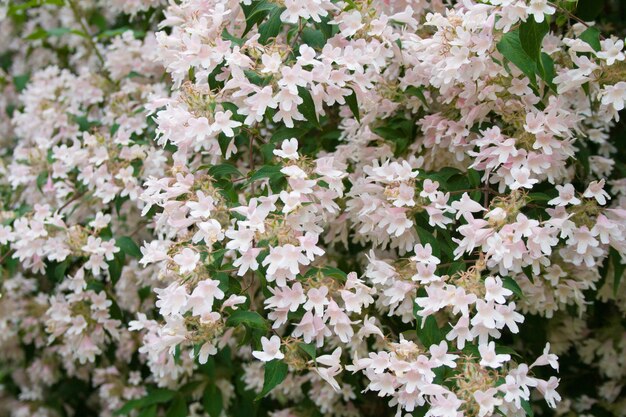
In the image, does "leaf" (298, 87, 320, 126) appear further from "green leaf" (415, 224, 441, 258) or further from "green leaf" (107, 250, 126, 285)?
"green leaf" (107, 250, 126, 285)

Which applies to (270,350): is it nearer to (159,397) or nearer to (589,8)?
(159,397)

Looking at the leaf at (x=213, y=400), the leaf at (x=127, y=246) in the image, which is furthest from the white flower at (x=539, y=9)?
the leaf at (x=213, y=400)

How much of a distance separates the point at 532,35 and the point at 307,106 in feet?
1.69

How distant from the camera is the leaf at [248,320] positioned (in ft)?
5.21

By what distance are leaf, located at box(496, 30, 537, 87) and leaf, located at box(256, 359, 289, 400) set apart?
0.82m

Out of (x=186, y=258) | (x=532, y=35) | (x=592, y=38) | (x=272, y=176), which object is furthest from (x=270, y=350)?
(x=592, y=38)

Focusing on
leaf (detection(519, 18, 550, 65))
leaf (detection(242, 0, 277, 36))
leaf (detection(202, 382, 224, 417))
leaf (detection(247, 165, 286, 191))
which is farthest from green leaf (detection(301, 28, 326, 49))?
leaf (detection(202, 382, 224, 417))

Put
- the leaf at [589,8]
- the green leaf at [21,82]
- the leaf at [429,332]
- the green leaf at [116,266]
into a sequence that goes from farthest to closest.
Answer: the green leaf at [21,82]
the green leaf at [116,266]
the leaf at [589,8]
the leaf at [429,332]

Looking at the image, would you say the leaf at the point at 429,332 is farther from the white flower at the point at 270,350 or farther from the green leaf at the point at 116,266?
the green leaf at the point at 116,266

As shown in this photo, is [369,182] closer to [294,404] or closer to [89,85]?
[294,404]

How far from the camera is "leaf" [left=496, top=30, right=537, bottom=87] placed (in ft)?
5.18

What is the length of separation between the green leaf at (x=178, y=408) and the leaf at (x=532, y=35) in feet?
5.59

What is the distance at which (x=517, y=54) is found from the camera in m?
1.59

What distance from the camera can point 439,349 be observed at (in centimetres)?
151
